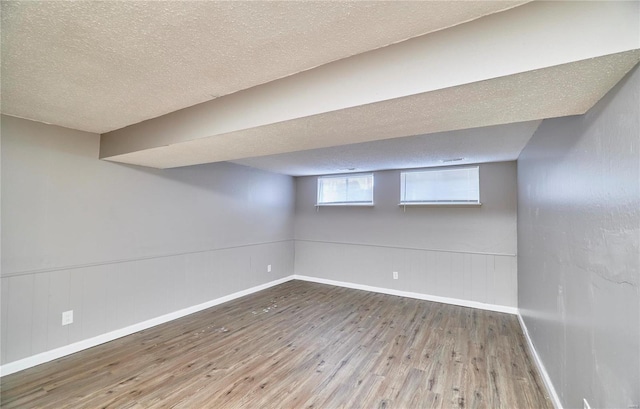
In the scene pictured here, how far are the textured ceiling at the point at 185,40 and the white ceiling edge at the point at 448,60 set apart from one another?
0.24 feet

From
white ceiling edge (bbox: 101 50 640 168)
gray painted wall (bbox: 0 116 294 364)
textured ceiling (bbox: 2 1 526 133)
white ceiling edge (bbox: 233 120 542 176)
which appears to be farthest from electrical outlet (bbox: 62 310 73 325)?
white ceiling edge (bbox: 233 120 542 176)

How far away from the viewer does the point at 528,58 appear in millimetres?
1003

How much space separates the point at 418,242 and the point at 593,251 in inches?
127

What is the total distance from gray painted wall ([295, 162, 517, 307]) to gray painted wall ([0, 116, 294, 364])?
68.1 inches

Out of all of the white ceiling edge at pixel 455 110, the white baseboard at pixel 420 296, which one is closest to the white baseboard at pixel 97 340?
the white baseboard at pixel 420 296

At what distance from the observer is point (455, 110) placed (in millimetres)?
1425

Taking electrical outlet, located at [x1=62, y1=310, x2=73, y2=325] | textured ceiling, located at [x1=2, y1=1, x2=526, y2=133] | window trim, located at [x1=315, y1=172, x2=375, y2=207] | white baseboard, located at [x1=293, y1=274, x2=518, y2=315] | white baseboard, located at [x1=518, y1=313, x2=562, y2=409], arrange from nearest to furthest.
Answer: textured ceiling, located at [x1=2, y1=1, x2=526, y2=133] → white baseboard, located at [x1=518, y1=313, x2=562, y2=409] → electrical outlet, located at [x1=62, y1=310, x2=73, y2=325] → white baseboard, located at [x1=293, y1=274, x2=518, y2=315] → window trim, located at [x1=315, y1=172, x2=375, y2=207]

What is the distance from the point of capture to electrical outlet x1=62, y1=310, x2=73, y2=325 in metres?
2.52

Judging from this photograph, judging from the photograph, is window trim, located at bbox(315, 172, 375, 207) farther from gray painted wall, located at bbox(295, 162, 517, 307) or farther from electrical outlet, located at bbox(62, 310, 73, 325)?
electrical outlet, located at bbox(62, 310, 73, 325)

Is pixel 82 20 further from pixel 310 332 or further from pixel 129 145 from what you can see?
pixel 310 332

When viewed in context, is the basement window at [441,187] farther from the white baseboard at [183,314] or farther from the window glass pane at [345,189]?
the white baseboard at [183,314]

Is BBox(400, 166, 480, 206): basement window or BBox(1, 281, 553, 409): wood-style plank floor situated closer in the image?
BBox(1, 281, 553, 409): wood-style plank floor

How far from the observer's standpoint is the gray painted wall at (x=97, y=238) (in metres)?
2.26

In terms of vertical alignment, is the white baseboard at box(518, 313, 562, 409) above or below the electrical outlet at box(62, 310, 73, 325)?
below
